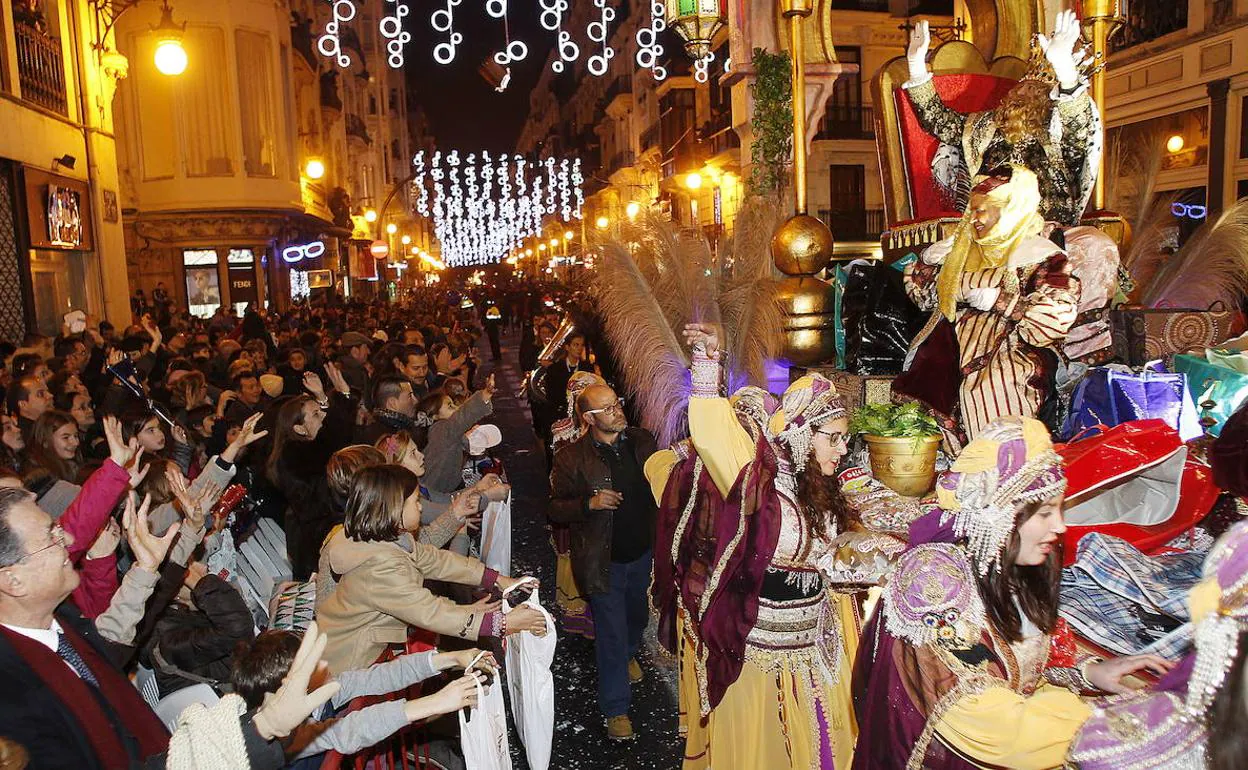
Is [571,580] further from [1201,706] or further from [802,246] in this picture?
[1201,706]

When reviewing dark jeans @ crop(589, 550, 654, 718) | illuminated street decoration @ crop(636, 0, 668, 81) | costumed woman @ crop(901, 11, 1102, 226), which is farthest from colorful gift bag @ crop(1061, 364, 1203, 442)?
illuminated street decoration @ crop(636, 0, 668, 81)

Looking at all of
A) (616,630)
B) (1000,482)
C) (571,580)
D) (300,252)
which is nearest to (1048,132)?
(1000,482)

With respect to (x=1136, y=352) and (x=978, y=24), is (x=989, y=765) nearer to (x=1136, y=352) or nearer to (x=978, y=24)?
→ (x=1136, y=352)

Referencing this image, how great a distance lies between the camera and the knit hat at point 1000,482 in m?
2.32

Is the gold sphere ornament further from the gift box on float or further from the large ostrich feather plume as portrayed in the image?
the gift box on float

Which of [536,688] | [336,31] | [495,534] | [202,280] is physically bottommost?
[536,688]

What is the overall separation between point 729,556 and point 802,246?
256 centimetres

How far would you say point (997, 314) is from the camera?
4180mm

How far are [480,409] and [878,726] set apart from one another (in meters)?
4.12

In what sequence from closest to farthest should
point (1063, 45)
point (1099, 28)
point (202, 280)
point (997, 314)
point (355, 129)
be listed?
point (997, 314), point (1063, 45), point (1099, 28), point (202, 280), point (355, 129)

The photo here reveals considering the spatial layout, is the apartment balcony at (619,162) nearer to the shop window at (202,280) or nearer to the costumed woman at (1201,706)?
the shop window at (202,280)

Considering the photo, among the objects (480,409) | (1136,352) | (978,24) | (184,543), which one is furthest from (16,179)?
(1136,352)

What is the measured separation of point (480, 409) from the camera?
6.14 metres

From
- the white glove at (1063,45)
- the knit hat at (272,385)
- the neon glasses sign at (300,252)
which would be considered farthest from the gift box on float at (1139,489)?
the neon glasses sign at (300,252)
